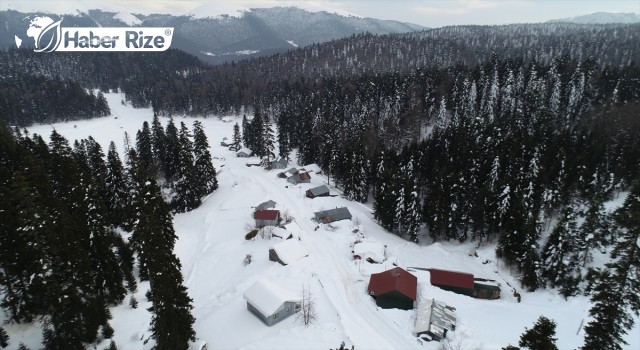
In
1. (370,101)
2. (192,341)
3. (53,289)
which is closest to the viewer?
(53,289)

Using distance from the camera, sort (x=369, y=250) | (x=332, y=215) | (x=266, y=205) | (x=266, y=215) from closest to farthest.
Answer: (x=369, y=250) → (x=266, y=215) → (x=332, y=215) → (x=266, y=205)

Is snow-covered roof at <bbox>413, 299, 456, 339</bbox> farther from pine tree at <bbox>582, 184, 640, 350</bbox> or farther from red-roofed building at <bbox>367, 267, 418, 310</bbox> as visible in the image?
pine tree at <bbox>582, 184, 640, 350</bbox>

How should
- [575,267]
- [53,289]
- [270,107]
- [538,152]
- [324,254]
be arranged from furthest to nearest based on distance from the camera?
[270,107] < [538,152] < [324,254] < [575,267] < [53,289]

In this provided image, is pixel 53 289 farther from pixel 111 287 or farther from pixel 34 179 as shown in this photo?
pixel 34 179

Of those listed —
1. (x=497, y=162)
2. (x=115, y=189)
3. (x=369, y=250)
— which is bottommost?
(x=369, y=250)

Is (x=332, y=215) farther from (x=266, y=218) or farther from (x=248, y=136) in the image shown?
(x=248, y=136)

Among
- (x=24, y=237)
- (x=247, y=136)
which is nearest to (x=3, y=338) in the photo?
(x=24, y=237)

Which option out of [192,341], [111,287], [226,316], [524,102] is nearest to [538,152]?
[524,102]

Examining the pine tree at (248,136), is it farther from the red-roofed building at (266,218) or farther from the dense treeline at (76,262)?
the dense treeline at (76,262)
